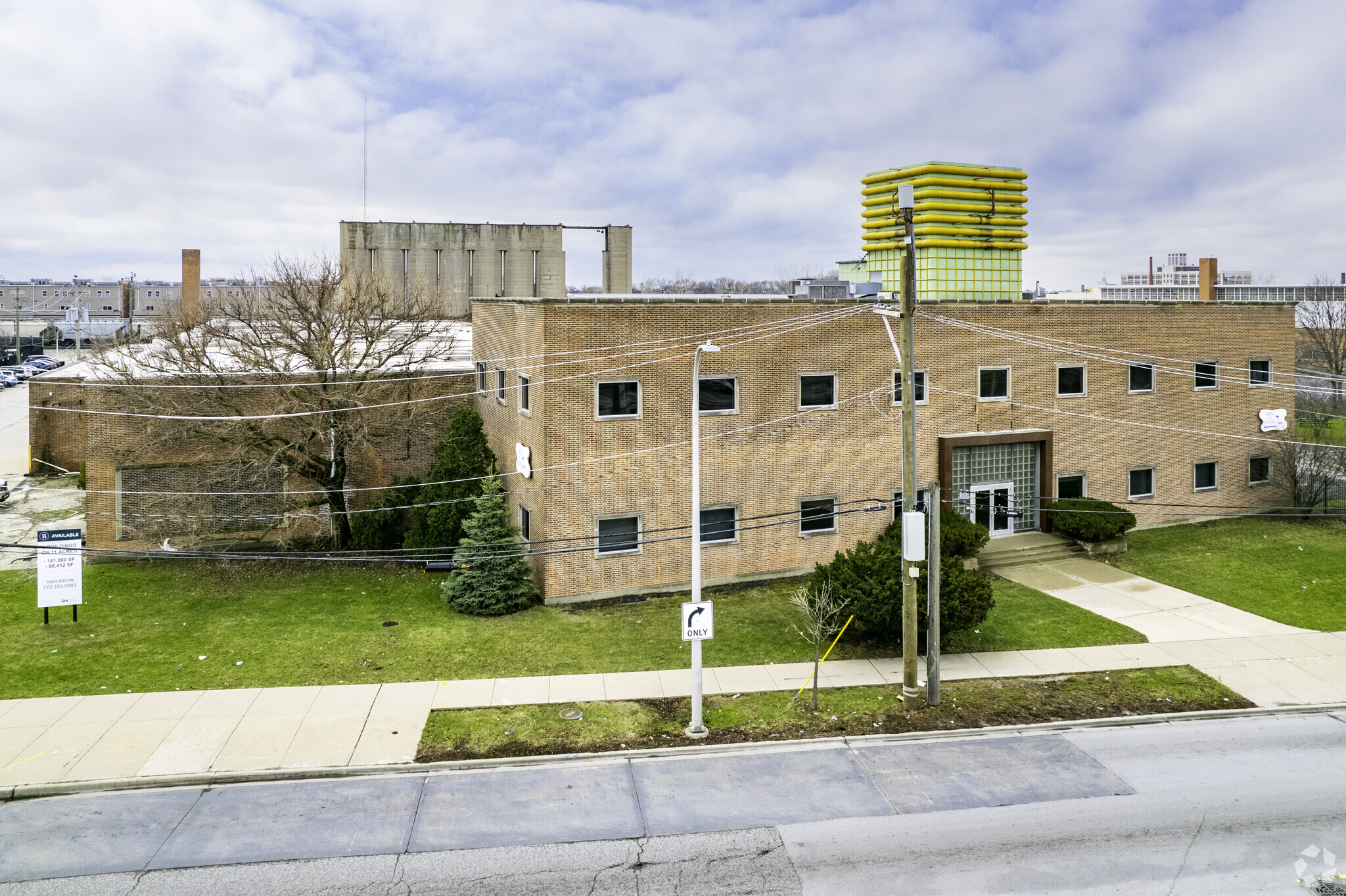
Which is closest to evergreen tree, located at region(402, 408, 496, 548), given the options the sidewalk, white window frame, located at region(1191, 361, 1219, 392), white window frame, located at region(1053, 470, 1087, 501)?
the sidewalk

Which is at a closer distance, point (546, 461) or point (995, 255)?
point (546, 461)

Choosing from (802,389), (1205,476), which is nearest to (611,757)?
(802,389)

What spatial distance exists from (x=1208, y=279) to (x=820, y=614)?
32734mm

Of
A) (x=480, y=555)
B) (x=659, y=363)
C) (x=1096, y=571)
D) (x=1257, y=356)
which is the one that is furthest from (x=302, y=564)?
(x=1257, y=356)

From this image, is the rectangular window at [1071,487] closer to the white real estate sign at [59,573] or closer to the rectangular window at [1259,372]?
the rectangular window at [1259,372]

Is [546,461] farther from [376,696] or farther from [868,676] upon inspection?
[868,676]

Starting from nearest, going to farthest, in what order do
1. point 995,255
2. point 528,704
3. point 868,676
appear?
point 528,704
point 868,676
point 995,255

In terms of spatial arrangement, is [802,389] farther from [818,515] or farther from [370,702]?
[370,702]

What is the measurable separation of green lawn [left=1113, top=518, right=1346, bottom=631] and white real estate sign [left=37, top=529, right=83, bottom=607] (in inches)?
1203

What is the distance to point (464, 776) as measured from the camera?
17594 millimetres

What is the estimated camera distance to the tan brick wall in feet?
90.6

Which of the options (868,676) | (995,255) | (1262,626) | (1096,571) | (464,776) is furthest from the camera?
(995,255)

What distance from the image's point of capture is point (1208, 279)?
44.8m

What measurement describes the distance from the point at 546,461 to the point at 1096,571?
58.1 feet
